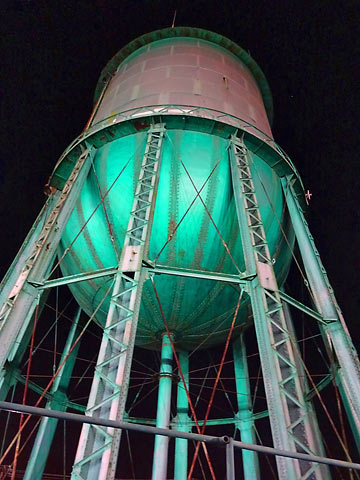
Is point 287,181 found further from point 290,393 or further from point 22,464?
point 22,464

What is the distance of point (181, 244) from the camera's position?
7375 mm

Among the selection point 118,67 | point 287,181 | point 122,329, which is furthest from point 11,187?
point 122,329

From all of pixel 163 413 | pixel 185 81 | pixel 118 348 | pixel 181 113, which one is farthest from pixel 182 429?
pixel 185 81

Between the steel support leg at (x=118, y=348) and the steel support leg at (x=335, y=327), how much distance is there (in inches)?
116

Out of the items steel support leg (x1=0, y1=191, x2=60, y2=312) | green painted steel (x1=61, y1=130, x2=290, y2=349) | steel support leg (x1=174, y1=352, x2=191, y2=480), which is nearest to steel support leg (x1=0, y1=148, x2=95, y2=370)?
green painted steel (x1=61, y1=130, x2=290, y2=349)

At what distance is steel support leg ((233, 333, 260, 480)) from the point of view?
303 inches

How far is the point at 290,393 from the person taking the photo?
4805 mm

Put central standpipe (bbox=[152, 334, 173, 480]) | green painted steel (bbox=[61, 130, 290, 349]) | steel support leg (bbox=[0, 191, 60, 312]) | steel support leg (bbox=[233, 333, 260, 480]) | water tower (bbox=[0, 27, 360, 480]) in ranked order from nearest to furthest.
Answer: water tower (bbox=[0, 27, 360, 480])
central standpipe (bbox=[152, 334, 173, 480])
steel support leg (bbox=[0, 191, 60, 312])
green painted steel (bbox=[61, 130, 290, 349])
steel support leg (bbox=[233, 333, 260, 480])

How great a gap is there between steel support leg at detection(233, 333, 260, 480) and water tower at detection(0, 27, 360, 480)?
26mm

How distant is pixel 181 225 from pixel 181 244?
1.14 ft

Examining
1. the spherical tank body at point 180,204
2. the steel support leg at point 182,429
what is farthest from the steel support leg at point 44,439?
the steel support leg at point 182,429

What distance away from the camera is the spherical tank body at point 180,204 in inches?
291

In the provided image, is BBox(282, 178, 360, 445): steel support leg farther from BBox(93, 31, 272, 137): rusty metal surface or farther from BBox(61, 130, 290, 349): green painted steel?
BBox(93, 31, 272, 137): rusty metal surface

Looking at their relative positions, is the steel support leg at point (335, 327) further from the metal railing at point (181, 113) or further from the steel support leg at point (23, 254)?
the steel support leg at point (23, 254)
